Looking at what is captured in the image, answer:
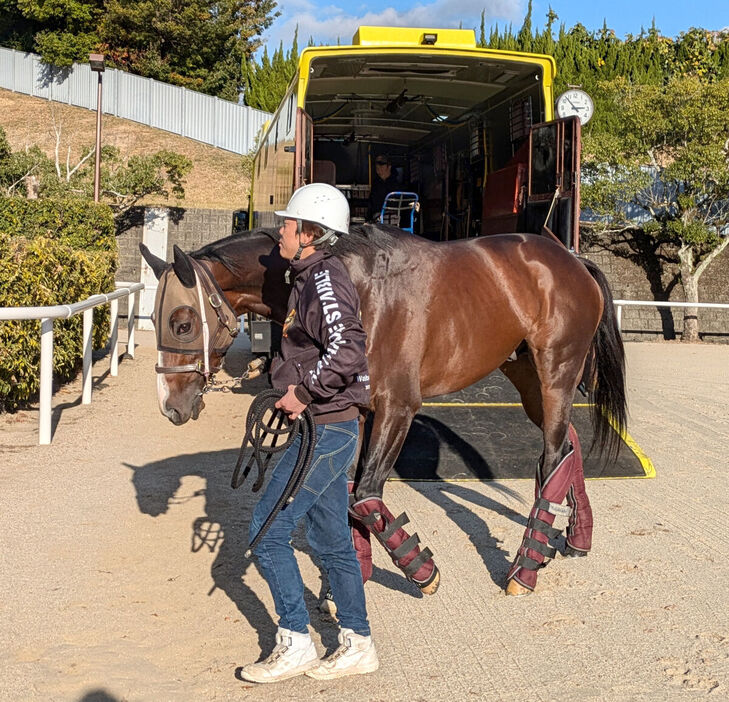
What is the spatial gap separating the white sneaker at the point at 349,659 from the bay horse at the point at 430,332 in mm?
625

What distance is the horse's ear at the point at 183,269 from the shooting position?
166 inches

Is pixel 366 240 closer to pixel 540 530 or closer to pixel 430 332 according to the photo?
pixel 430 332

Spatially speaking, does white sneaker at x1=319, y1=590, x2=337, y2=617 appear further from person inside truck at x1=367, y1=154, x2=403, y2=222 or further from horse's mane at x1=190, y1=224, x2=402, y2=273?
person inside truck at x1=367, y1=154, x2=403, y2=222

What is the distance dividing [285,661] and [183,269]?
5.81ft

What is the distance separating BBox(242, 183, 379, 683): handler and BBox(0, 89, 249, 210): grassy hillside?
31.4 meters

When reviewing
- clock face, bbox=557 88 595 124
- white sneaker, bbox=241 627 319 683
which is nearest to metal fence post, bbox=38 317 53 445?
white sneaker, bbox=241 627 319 683

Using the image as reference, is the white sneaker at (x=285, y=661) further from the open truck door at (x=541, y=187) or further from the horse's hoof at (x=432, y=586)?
the open truck door at (x=541, y=187)

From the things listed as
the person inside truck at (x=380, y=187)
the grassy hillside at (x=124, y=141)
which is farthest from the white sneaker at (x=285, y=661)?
the grassy hillside at (x=124, y=141)

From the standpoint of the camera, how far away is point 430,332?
4703mm

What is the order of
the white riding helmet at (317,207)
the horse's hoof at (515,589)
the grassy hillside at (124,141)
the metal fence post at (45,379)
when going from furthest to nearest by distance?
the grassy hillside at (124,141) → the metal fence post at (45,379) → the horse's hoof at (515,589) → the white riding helmet at (317,207)

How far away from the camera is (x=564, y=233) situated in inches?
324

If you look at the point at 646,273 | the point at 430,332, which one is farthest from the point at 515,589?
the point at 646,273

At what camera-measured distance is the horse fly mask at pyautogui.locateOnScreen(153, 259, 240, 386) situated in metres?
4.21

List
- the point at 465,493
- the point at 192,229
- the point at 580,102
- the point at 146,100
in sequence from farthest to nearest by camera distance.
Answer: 1. the point at 146,100
2. the point at 192,229
3. the point at 580,102
4. the point at 465,493
